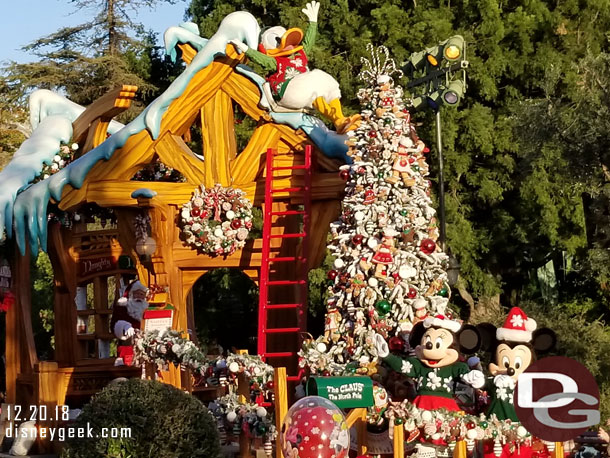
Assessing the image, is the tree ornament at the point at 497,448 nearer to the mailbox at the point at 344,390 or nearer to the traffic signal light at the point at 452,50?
the mailbox at the point at 344,390

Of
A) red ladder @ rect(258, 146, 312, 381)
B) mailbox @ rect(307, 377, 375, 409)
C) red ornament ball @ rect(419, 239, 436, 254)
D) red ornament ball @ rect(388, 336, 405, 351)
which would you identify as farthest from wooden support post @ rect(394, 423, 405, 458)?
red ladder @ rect(258, 146, 312, 381)

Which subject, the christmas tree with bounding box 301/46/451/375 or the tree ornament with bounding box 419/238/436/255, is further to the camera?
the tree ornament with bounding box 419/238/436/255

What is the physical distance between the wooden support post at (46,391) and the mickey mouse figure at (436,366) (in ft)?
17.1

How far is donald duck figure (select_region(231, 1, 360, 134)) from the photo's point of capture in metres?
13.3

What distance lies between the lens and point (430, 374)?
930 centimetres

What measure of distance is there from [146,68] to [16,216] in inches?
478

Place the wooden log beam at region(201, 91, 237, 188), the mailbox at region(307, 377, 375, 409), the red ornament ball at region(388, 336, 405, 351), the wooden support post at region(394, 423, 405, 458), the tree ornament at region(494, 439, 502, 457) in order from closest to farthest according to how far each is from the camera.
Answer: the wooden support post at region(394, 423, 405, 458), the mailbox at region(307, 377, 375, 409), the tree ornament at region(494, 439, 502, 457), the red ornament ball at region(388, 336, 405, 351), the wooden log beam at region(201, 91, 237, 188)

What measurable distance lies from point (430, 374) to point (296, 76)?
5222mm

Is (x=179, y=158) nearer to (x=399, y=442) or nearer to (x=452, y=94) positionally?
(x=452, y=94)

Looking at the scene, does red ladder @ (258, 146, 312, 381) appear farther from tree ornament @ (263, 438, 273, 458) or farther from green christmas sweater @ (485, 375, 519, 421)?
green christmas sweater @ (485, 375, 519, 421)

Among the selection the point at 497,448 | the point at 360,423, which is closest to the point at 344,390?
the point at 360,423

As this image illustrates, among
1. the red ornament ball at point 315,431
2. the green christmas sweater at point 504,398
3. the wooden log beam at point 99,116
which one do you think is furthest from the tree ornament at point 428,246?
the wooden log beam at point 99,116

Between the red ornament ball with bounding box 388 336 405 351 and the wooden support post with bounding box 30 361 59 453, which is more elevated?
the red ornament ball with bounding box 388 336 405 351

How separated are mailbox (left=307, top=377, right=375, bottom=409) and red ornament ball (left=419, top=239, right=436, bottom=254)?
241 centimetres
